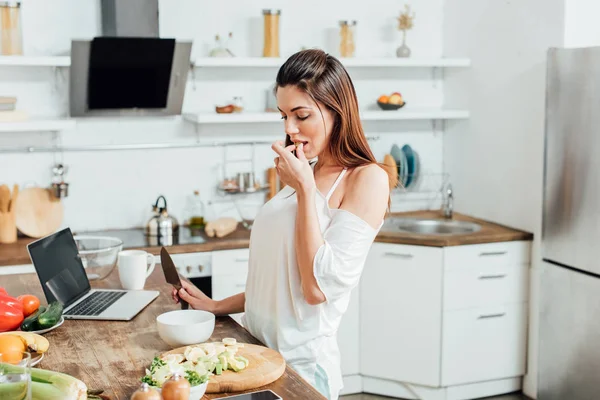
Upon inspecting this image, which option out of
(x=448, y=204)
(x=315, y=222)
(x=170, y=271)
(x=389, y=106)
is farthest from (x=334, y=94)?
(x=448, y=204)

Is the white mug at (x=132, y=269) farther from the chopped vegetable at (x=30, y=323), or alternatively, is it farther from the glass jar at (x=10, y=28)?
the glass jar at (x=10, y=28)

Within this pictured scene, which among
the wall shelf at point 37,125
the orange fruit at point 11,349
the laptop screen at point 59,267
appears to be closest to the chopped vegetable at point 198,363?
the orange fruit at point 11,349

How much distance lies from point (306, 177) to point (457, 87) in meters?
2.79

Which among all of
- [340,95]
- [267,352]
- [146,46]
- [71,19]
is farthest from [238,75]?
[267,352]

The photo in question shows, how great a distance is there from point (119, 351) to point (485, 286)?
2371 millimetres

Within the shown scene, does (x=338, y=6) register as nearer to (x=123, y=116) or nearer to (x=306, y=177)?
(x=123, y=116)

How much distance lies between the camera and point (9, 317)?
78.7 inches

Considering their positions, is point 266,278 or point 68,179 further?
point 68,179

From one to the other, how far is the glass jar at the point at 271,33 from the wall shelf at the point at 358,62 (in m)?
0.07

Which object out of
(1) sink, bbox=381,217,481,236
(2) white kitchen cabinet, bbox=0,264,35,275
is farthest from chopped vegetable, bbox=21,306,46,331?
(1) sink, bbox=381,217,481,236

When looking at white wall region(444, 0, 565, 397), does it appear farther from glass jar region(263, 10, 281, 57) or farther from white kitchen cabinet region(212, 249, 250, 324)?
white kitchen cabinet region(212, 249, 250, 324)

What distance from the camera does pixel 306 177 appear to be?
1.91 metres

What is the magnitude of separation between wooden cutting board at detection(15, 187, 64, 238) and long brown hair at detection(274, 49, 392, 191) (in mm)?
2183

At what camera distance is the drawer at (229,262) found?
3715 millimetres
